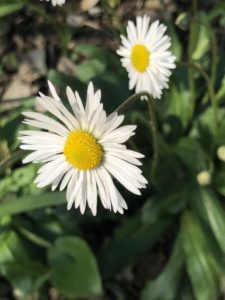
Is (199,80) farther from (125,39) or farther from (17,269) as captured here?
(17,269)

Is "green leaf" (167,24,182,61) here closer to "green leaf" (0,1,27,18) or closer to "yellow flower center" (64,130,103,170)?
"green leaf" (0,1,27,18)

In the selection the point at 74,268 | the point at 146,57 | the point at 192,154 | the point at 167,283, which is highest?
the point at 146,57

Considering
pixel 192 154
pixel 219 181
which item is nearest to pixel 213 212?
pixel 219 181

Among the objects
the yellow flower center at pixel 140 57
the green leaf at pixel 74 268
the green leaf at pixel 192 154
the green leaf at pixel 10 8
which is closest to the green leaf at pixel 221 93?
the green leaf at pixel 192 154

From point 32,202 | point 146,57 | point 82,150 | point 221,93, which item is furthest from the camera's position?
point 221,93

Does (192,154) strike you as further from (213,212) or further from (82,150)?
(82,150)

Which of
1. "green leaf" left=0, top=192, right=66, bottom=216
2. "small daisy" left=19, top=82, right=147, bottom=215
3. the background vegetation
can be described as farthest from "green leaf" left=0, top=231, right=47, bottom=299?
"small daisy" left=19, top=82, right=147, bottom=215

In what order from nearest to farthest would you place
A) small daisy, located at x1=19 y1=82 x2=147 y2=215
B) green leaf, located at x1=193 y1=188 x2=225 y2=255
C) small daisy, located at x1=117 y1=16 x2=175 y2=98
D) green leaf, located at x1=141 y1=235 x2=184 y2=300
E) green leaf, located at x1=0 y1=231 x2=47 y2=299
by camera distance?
small daisy, located at x1=19 y1=82 x2=147 y2=215
small daisy, located at x1=117 y1=16 x2=175 y2=98
green leaf, located at x1=193 y1=188 x2=225 y2=255
green leaf, located at x1=0 y1=231 x2=47 y2=299
green leaf, located at x1=141 y1=235 x2=184 y2=300
